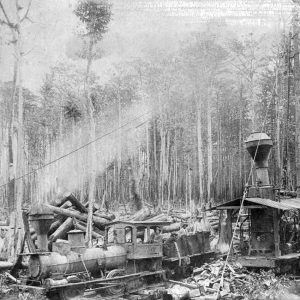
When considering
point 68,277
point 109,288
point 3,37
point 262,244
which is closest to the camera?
point 68,277

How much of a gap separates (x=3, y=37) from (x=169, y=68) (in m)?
18.5

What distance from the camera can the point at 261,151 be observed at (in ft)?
54.1

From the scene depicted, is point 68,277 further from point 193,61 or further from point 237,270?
point 193,61

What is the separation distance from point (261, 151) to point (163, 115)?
2235 centimetres

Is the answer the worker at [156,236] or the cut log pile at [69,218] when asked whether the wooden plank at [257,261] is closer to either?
the worker at [156,236]

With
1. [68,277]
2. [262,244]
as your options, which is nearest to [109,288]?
[68,277]

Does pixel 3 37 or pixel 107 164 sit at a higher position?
pixel 3 37

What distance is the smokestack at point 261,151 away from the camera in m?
16.3

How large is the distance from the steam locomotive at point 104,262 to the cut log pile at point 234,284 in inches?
74.9

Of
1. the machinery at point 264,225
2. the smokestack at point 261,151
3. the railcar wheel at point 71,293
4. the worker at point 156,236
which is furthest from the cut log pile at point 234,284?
the smokestack at point 261,151

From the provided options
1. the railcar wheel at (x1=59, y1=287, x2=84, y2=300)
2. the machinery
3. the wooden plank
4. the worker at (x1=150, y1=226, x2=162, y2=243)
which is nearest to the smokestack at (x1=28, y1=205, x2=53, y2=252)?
the railcar wheel at (x1=59, y1=287, x2=84, y2=300)

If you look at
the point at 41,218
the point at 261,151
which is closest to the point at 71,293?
the point at 41,218

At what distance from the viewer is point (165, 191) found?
1462 inches

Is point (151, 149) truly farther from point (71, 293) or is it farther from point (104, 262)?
point (71, 293)
